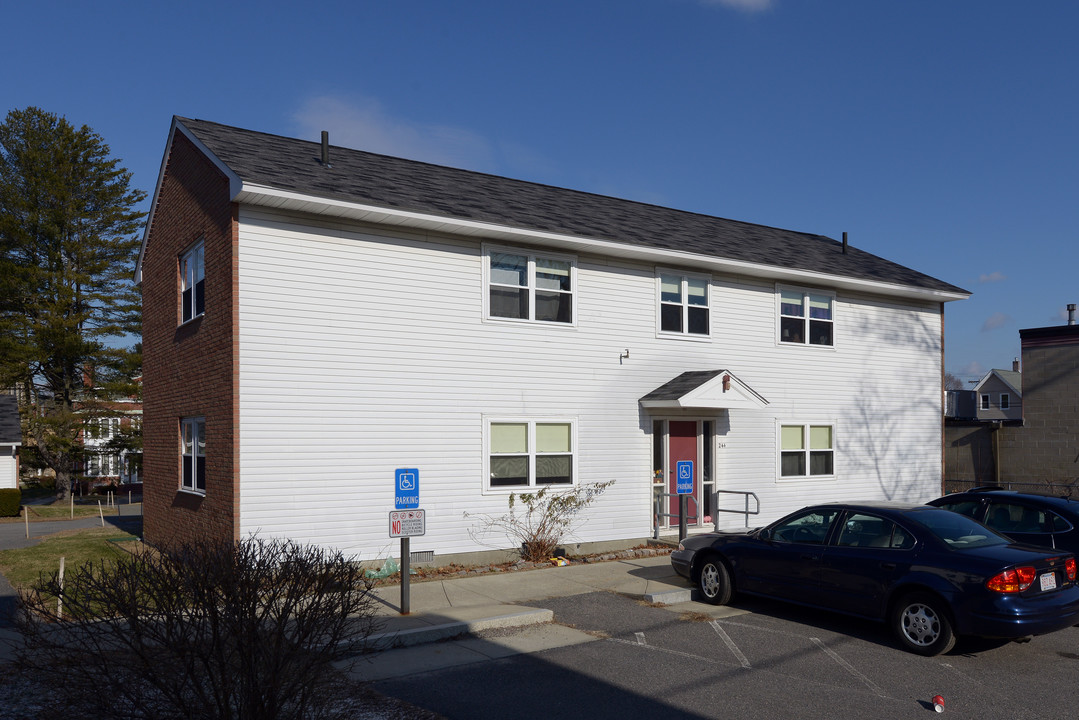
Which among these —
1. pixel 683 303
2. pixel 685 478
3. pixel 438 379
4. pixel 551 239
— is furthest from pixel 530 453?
pixel 683 303

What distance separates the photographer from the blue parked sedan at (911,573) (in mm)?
7953

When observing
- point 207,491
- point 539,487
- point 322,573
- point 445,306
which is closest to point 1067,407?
point 539,487

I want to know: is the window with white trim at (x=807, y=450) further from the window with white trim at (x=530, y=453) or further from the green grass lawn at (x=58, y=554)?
the green grass lawn at (x=58, y=554)

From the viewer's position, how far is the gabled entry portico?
50.6 feet

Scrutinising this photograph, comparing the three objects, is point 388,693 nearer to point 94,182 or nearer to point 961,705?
point 961,705

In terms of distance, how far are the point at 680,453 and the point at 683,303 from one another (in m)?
2.99

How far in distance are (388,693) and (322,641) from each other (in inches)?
74.2

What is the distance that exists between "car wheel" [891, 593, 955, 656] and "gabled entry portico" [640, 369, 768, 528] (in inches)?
270

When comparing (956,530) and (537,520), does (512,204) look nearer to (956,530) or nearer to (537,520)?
(537,520)

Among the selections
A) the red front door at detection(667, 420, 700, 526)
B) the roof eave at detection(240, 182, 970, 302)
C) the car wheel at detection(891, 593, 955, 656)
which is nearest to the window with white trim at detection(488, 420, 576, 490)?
the red front door at detection(667, 420, 700, 526)

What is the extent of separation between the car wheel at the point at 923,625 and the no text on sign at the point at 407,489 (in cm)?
546

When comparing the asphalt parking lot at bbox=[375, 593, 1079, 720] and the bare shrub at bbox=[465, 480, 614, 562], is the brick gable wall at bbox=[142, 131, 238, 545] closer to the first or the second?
the bare shrub at bbox=[465, 480, 614, 562]

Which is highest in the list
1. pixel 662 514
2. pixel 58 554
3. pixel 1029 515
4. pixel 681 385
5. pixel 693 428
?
pixel 681 385

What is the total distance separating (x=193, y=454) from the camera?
1410cm
